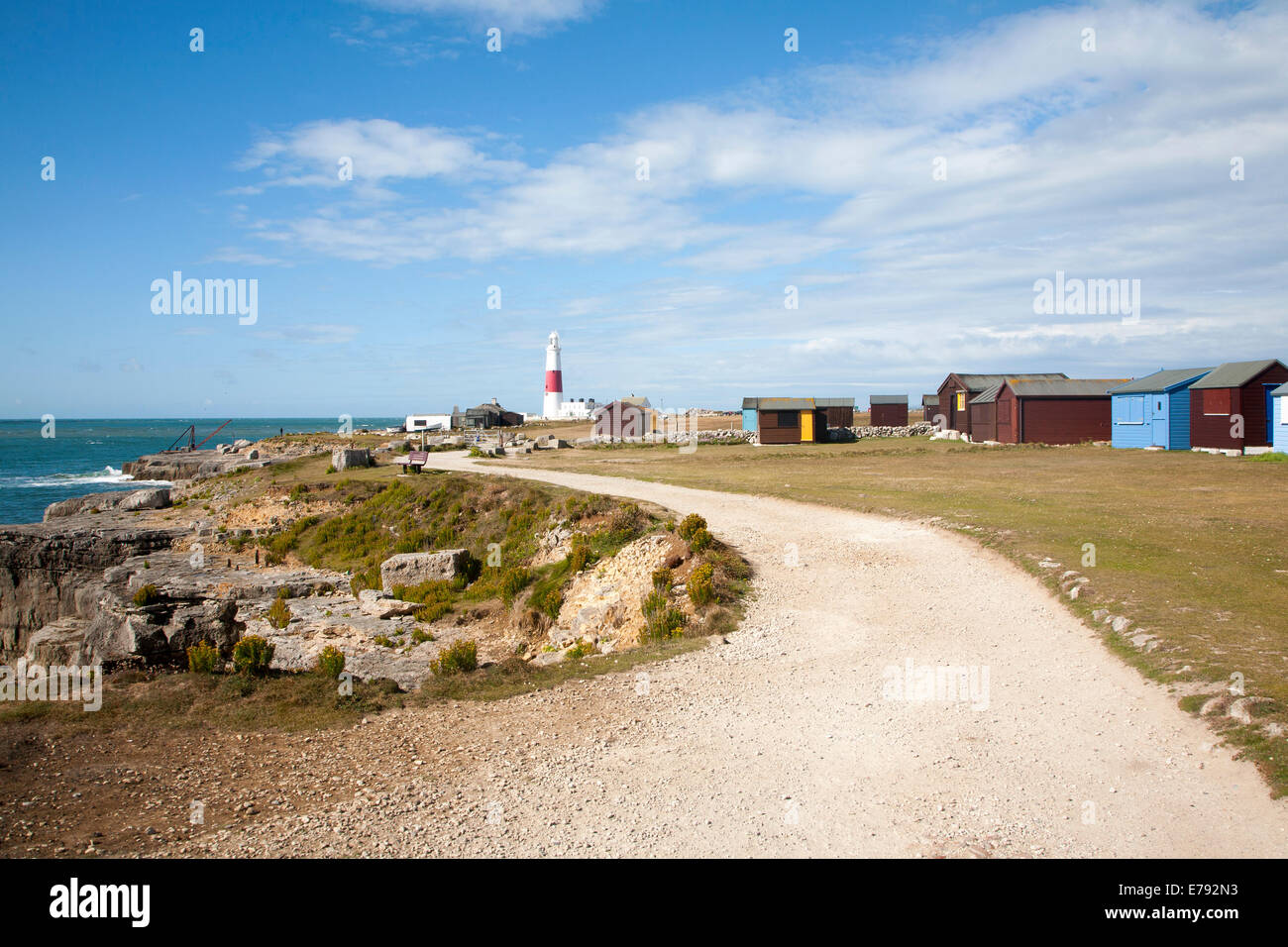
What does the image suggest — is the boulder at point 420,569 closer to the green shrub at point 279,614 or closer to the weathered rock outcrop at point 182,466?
the green shrub at point 279,614

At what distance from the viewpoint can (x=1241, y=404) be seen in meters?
37.7

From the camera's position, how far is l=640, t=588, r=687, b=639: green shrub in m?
13.2

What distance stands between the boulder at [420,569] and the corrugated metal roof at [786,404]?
38545 millimetres

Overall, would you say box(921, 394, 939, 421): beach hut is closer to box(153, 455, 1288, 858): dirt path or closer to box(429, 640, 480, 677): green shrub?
box(153, 455, 1288, 858): dirt path

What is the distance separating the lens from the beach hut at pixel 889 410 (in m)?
71.5

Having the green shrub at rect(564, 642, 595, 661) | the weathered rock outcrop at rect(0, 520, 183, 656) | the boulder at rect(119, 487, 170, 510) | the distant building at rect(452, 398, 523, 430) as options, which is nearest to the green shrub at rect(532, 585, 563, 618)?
the green shrub at rect(564, 642, 595, 661)

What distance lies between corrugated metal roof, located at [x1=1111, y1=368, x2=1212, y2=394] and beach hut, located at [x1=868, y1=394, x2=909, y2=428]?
2443 cm

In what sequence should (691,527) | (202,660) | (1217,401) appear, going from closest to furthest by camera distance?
(202,660), (691,527), (1217,401)

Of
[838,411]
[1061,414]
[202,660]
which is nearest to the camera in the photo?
[202,660]

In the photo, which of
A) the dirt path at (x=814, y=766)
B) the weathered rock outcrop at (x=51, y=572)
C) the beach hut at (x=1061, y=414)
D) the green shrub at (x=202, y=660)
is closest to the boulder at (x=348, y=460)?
the weathered rock outcrop at (x=51, y=572)

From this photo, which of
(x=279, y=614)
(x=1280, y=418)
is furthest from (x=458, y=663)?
(x=1280, y=418)

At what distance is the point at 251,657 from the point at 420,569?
12.3 metres

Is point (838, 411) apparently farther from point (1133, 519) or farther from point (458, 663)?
point (458, 663)
